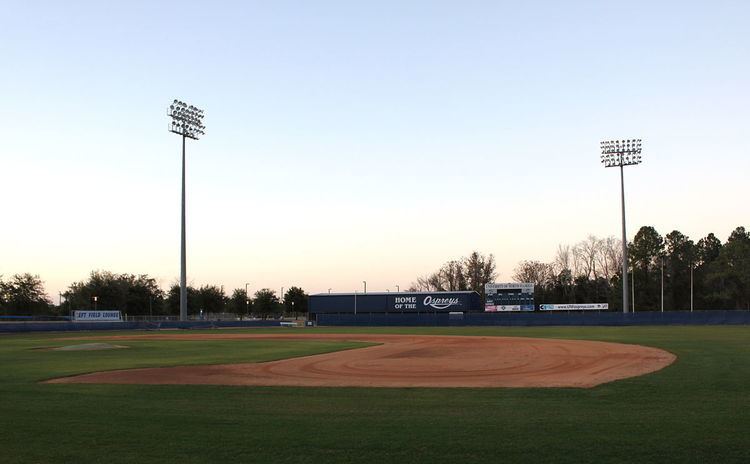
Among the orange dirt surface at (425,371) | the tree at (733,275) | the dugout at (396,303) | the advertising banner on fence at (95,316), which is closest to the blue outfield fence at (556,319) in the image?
the dugout at (396,303)

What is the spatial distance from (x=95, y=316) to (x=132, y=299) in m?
41.8

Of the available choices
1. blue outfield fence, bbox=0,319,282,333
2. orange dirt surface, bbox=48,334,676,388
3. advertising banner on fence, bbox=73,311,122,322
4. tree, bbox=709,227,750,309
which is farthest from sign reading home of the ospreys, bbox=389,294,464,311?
orange dirt surface, bbox=48,334,676,388

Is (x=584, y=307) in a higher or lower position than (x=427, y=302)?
lower

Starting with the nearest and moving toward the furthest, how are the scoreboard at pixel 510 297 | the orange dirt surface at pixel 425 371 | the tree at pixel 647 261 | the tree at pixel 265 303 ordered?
the orange dirt surface at pixel 425 371 < the scoreboard at pixel 510 297 < the tree at pixel 647 261 < the tree at pixel 265 303

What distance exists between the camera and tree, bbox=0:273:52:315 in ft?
357

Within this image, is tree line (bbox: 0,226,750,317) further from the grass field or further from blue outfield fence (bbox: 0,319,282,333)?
the grass field

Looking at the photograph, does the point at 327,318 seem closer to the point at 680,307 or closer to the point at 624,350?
the point at 624,350

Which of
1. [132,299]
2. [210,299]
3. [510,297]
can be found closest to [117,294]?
[132,299]

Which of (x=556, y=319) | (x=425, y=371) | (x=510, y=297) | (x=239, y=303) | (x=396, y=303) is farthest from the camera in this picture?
(x=239, y=303)

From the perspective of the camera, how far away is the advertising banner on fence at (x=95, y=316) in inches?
3009

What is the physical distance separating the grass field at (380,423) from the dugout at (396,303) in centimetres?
7810

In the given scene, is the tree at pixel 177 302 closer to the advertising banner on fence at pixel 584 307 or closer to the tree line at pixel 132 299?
the tree line at pixel 132 299

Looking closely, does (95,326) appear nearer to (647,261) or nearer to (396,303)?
(396,303)

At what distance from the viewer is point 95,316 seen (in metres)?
77.9
